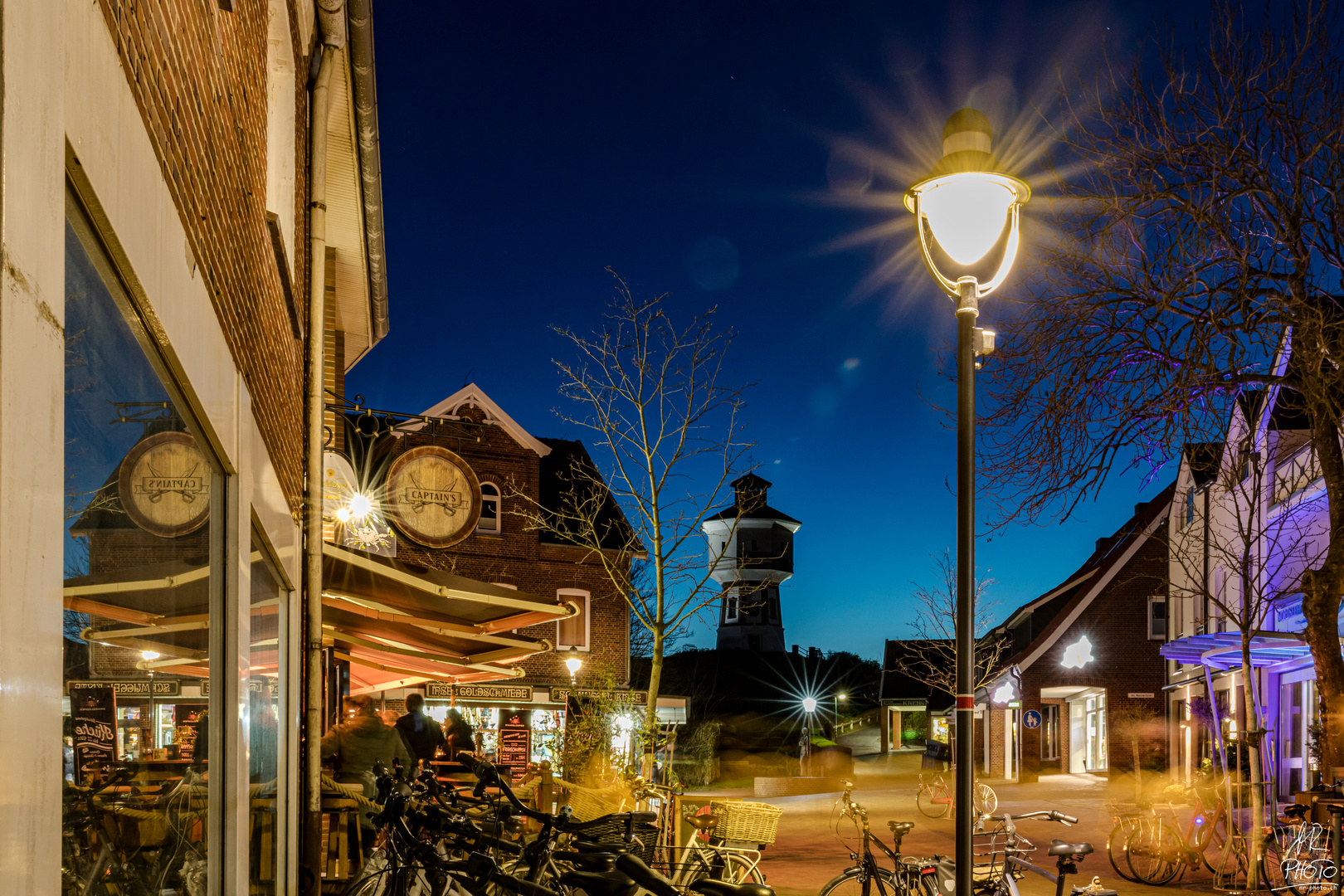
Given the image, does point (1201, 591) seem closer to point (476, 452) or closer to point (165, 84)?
point (165, 84)

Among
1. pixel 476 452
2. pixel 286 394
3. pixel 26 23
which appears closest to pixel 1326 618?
pixel 286 394

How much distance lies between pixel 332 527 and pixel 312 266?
4886mm

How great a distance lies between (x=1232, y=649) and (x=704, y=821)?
11677 mm

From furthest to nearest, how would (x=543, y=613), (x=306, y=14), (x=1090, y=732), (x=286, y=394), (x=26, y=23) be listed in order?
(x=1090, y=732) → (x=543, y=613) → (x=306, y=14) → (x=286, y=394) → (x=26, y=23)

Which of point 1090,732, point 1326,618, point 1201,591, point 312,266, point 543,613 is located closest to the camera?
point 312,266

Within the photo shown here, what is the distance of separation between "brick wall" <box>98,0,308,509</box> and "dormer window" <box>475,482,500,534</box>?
24.8 meters

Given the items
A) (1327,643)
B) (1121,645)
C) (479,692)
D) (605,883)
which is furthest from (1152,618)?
(605,883)

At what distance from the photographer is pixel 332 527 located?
12.1 m

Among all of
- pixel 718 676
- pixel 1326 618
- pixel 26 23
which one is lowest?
pixel 718 676

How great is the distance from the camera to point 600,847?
5410 mm

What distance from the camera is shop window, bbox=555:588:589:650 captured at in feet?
103

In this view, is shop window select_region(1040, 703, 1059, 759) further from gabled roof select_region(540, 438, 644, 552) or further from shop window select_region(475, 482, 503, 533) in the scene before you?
shop window select_region(475, 482, 503, 533)

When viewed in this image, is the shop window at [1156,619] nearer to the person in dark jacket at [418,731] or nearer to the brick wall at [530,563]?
the brick wall at [530,563]

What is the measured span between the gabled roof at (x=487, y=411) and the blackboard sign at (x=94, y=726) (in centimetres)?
2847
